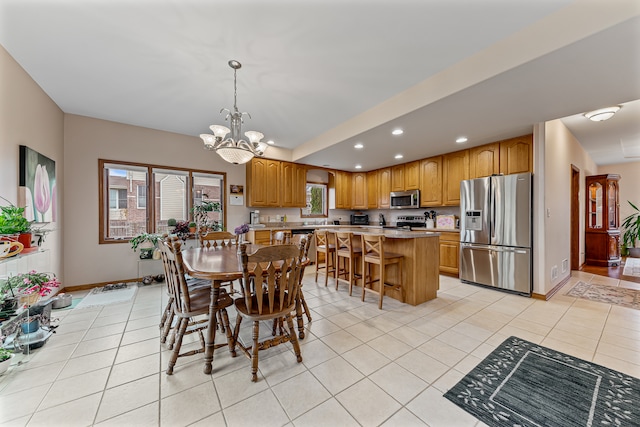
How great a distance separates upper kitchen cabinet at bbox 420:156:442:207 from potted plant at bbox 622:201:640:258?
529cm

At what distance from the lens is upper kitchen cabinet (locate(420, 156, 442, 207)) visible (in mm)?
4934

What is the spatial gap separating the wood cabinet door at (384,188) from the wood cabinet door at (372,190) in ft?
0.36

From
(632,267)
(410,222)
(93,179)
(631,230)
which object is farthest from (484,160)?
(93,179)

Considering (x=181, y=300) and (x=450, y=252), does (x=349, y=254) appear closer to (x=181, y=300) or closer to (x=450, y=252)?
(x=181, y=300)

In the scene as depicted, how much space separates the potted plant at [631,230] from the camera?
19.4 feet

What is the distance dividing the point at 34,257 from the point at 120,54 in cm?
235

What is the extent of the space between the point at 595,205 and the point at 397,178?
4.65 metres

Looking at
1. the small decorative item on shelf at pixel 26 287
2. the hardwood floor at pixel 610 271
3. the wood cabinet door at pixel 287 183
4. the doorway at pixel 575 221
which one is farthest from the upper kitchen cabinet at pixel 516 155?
the small decorative item on shelf at pixel 26 287

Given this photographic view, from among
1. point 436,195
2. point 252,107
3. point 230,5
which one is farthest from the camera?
point 436,195

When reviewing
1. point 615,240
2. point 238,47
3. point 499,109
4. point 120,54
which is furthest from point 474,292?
point 120,54

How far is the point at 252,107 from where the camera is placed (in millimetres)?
3354

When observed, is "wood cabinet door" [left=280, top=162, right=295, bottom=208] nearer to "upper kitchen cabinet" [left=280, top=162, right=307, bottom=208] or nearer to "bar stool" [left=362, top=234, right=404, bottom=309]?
"upper kitchen cabinet" [left=280, top=162, right=307, bottom=208]

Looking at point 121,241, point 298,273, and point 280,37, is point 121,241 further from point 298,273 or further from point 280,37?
point 280,37

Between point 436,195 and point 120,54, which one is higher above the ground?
point 120,54
